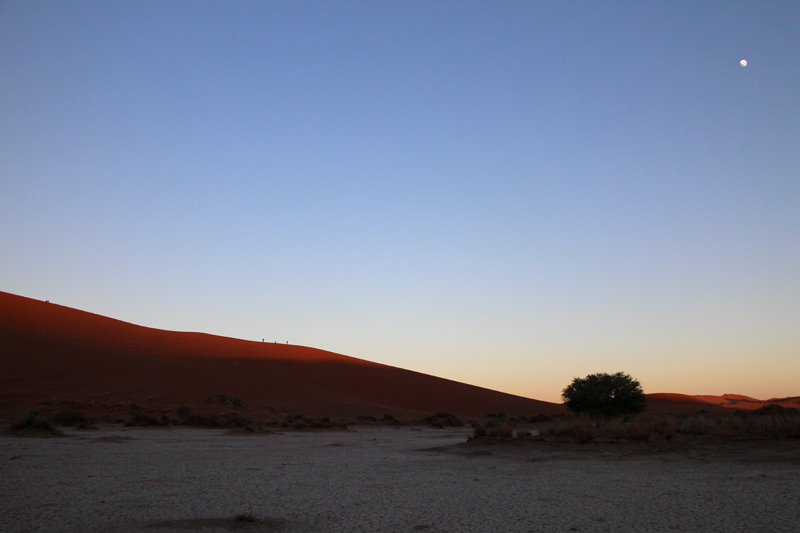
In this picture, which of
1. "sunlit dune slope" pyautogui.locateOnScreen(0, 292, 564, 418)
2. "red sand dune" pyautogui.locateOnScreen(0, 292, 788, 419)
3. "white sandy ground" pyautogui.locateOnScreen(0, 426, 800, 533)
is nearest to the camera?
"white sandy ground" pyautogui.locateOnScreen(0, 426, 800, 533)

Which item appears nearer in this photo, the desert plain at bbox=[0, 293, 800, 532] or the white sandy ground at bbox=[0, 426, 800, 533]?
the white sandy ground at bbox=[0, 426, 800, 533]

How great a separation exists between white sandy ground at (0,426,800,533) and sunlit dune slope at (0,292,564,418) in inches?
892

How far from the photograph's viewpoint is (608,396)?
115 ft

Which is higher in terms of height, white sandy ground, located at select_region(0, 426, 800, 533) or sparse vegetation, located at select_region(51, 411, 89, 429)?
white sandy ground, located at select_region(0, 426, 800, 533)

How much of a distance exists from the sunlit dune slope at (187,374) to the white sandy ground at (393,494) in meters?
22.7

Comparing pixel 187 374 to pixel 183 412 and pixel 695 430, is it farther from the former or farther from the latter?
pixel 695 430

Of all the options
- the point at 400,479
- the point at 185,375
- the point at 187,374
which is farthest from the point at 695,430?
the point at 187,374

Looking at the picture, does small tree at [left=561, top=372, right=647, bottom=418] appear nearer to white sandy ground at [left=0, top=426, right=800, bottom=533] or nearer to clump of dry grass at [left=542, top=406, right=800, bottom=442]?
clump of dry grass at [left=542, top=406, right=800, bottom=442]

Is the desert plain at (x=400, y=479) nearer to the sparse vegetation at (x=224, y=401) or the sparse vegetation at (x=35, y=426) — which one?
the sparse vegetation at (x=35, y=426)

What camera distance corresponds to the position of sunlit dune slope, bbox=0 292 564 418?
3606 centimetres

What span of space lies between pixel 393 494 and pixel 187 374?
4038 cm

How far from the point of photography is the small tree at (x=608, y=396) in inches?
1356

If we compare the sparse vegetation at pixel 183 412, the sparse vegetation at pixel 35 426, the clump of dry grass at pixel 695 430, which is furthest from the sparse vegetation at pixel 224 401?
the clump of dry grass at pixel 695 430

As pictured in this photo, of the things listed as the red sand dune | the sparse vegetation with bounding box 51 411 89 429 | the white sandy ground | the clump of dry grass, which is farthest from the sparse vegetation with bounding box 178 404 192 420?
the clump of dry grass
